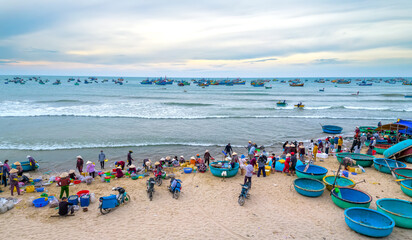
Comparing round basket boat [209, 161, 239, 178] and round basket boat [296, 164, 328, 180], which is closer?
round basket boat [296, 164, 328, 180]

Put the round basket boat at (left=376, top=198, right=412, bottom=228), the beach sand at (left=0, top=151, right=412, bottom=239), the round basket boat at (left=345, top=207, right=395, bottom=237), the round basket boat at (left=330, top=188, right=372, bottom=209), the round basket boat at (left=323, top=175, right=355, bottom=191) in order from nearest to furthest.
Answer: the round basket boat at (left=345, top=207, right=395, bottom=237) → the beach sand at (left=0, top=151, right=412, bottom=239) → the round basket boat at (left=376, top=198, right=412, bottom=228) → the round basket boat at (left=330, top=188, right=372, bottom=209) → the round basket boat at (left=323, top=175, right=355, bottom=191)

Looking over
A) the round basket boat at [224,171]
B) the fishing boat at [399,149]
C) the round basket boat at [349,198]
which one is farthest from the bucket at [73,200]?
the fishing boat at [399,149]

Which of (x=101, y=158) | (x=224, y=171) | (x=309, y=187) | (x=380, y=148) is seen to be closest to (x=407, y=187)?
(x=309, y=187)

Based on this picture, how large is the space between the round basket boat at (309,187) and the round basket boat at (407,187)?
3312 millimetres

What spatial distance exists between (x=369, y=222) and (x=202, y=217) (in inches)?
220

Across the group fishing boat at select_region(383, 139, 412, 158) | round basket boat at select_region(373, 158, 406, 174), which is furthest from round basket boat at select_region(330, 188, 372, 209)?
fishing boat at select_region(383, 139, 412, 158)

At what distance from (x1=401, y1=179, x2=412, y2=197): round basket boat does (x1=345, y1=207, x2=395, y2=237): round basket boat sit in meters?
3.40

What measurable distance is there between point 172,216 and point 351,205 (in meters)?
6.61

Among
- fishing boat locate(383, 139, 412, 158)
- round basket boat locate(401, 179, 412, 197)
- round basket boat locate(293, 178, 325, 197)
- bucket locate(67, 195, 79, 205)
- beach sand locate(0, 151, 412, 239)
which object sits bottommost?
beach sand locate(0, 151, 412, 239)

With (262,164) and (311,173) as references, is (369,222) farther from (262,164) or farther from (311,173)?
(262,164)

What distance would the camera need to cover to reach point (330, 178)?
11.2 m

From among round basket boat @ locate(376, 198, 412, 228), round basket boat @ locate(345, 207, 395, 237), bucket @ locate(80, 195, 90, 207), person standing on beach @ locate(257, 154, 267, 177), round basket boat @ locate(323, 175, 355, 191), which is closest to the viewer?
round basket boat @ locate(345, 207, 395, 237)

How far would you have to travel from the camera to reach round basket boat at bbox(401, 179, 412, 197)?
983 cm

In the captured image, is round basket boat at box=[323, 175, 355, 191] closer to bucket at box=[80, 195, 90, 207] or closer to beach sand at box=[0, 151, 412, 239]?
beach sand at box=[0, 151, 412, 239]
